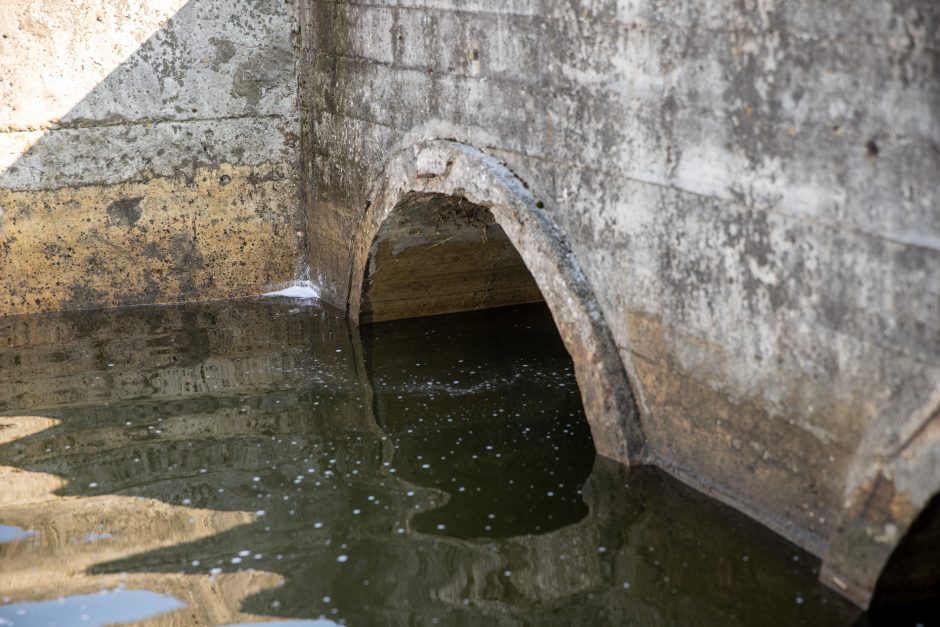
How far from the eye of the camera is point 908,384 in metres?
3.26

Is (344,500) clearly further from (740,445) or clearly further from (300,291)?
(300,291)

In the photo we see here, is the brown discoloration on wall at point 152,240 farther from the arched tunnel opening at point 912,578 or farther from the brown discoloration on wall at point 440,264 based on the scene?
the arched tunnel opening at point 912,578

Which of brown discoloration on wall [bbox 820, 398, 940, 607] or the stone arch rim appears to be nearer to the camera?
brown discoloration on wall [bbox 820, 398, 940, 607]

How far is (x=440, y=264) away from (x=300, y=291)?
3.83 ft

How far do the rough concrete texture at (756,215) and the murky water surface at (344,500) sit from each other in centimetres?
34

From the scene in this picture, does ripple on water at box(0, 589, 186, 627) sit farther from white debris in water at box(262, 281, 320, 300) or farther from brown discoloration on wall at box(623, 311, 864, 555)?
white debris in water at box(262, 281, 320, 300)

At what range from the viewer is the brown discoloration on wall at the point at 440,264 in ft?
21.4

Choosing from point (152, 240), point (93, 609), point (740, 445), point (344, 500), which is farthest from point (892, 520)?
point (152, 240)

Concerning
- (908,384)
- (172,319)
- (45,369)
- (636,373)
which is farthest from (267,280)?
(908,384)

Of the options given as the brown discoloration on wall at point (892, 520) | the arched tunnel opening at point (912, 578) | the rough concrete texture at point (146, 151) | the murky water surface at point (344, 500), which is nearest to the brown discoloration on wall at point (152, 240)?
the rough concrete texture at point (146, 151)

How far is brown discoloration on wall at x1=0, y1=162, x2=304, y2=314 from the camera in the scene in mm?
7062

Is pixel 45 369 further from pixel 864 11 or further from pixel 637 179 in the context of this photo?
pixel 864 11

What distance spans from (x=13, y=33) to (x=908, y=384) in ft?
18.4

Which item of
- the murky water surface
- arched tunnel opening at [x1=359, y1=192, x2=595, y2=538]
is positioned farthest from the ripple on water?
arched tunnel opening at [x1=359, y1=192, x2=595, y2=538]
